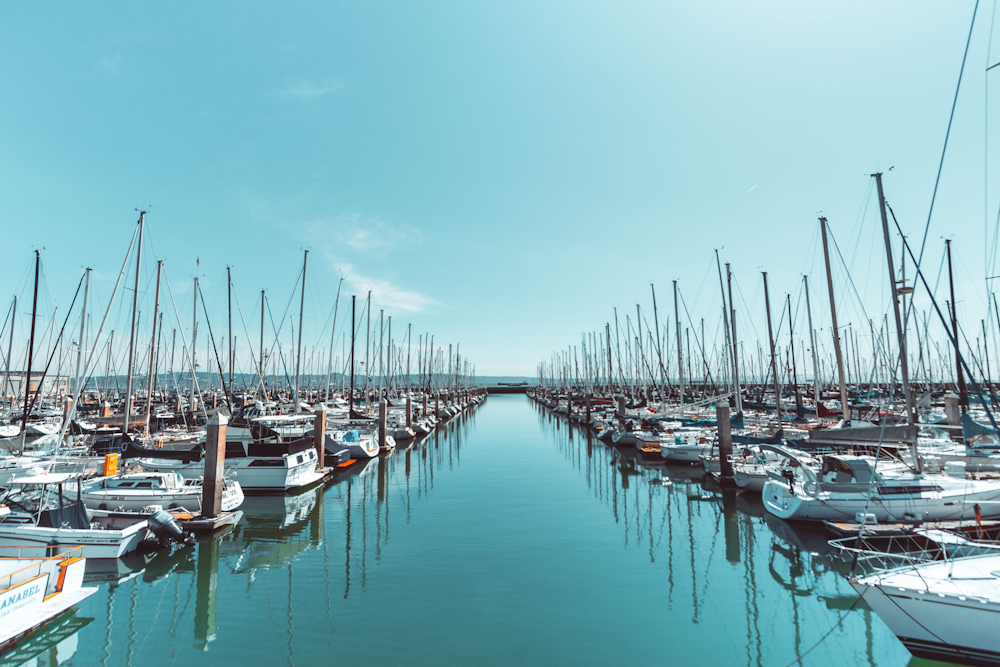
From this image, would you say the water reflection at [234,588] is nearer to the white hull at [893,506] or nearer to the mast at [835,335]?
the white hull at [893,506]

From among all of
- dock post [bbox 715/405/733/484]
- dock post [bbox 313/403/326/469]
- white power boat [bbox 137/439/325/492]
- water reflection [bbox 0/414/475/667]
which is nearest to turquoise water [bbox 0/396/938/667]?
water reflection [bbox 0/414/475/667]

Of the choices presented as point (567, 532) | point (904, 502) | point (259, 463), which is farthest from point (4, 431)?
point (904, 502)

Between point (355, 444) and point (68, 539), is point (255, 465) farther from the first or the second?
point (68, 539)

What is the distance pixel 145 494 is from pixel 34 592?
26.0ft

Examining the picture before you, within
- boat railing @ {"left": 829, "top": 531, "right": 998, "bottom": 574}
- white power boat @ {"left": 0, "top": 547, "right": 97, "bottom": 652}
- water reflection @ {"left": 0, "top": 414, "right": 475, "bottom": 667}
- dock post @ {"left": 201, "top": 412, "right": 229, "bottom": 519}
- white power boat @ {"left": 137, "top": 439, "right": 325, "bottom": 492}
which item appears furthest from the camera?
white power boat @ {"left": 137, "top": 439, "right": 325, "bottom": 492}

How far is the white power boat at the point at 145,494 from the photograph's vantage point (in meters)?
17.1

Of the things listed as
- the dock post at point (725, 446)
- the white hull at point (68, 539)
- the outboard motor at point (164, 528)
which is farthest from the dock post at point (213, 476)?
the dock post at point (725, 446)

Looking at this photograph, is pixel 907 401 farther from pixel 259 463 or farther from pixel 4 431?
pixel 4 431

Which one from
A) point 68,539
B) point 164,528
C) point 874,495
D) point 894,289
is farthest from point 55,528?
point 894,289

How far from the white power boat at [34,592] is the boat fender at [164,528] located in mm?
3884

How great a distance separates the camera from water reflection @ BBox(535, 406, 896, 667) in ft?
33.5

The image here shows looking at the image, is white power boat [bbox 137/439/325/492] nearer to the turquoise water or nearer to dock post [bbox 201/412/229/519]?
the turquoise water

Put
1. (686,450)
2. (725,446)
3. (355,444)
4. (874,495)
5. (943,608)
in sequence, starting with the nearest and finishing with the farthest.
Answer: (943,608) < (874,495) < (725,446) < (686,450) < (355,444)

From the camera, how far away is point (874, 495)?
16578mm
